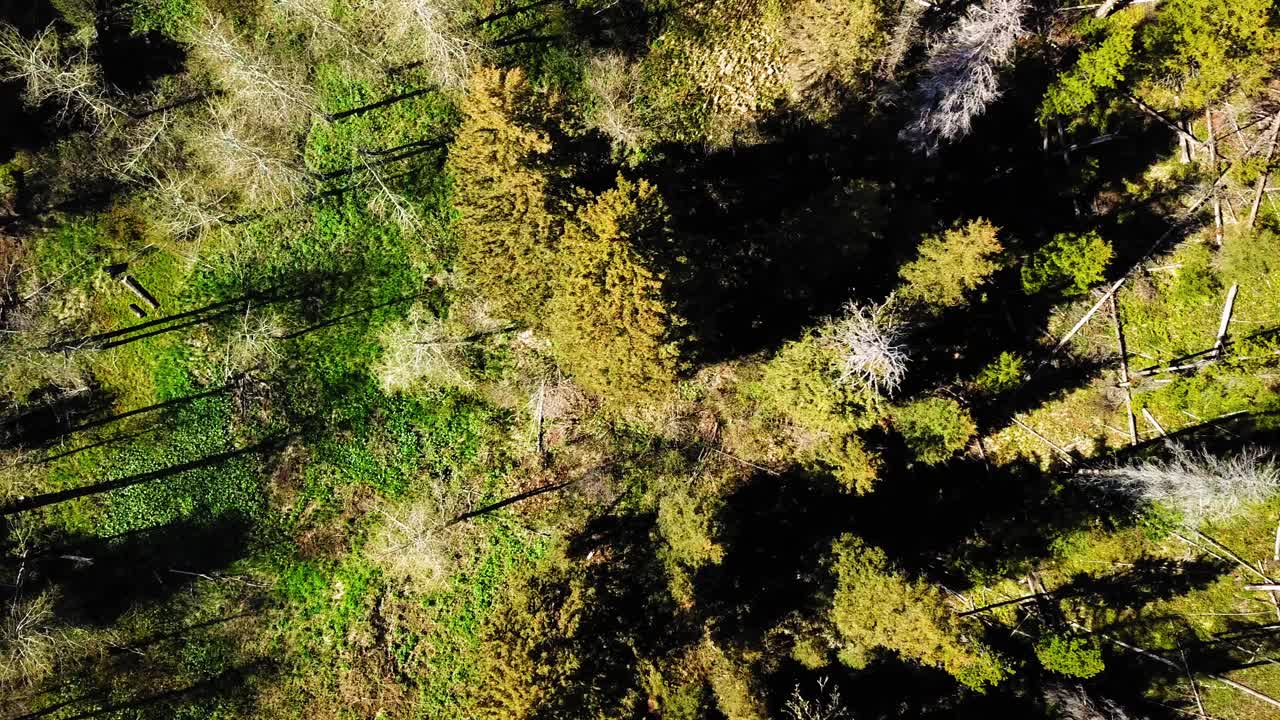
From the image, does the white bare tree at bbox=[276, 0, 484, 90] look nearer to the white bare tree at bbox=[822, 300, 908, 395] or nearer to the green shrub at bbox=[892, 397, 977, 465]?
the white bare tree at bbox=[822, 300, 908, 395]

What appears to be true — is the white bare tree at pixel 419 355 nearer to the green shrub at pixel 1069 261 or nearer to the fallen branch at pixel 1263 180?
the green shrub at pixel 1069 261

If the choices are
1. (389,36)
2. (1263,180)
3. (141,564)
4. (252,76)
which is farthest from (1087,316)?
(141,564)

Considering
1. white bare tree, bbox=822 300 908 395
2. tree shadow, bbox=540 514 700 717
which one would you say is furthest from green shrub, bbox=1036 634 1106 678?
tree shadow, bbox=540 514 700 717

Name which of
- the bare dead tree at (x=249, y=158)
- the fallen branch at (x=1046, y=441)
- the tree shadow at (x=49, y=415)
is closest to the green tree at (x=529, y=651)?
the fallen branch at (x=1046, y=441)

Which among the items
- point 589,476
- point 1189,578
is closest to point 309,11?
point 589,476

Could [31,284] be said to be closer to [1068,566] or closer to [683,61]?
[683,61]
